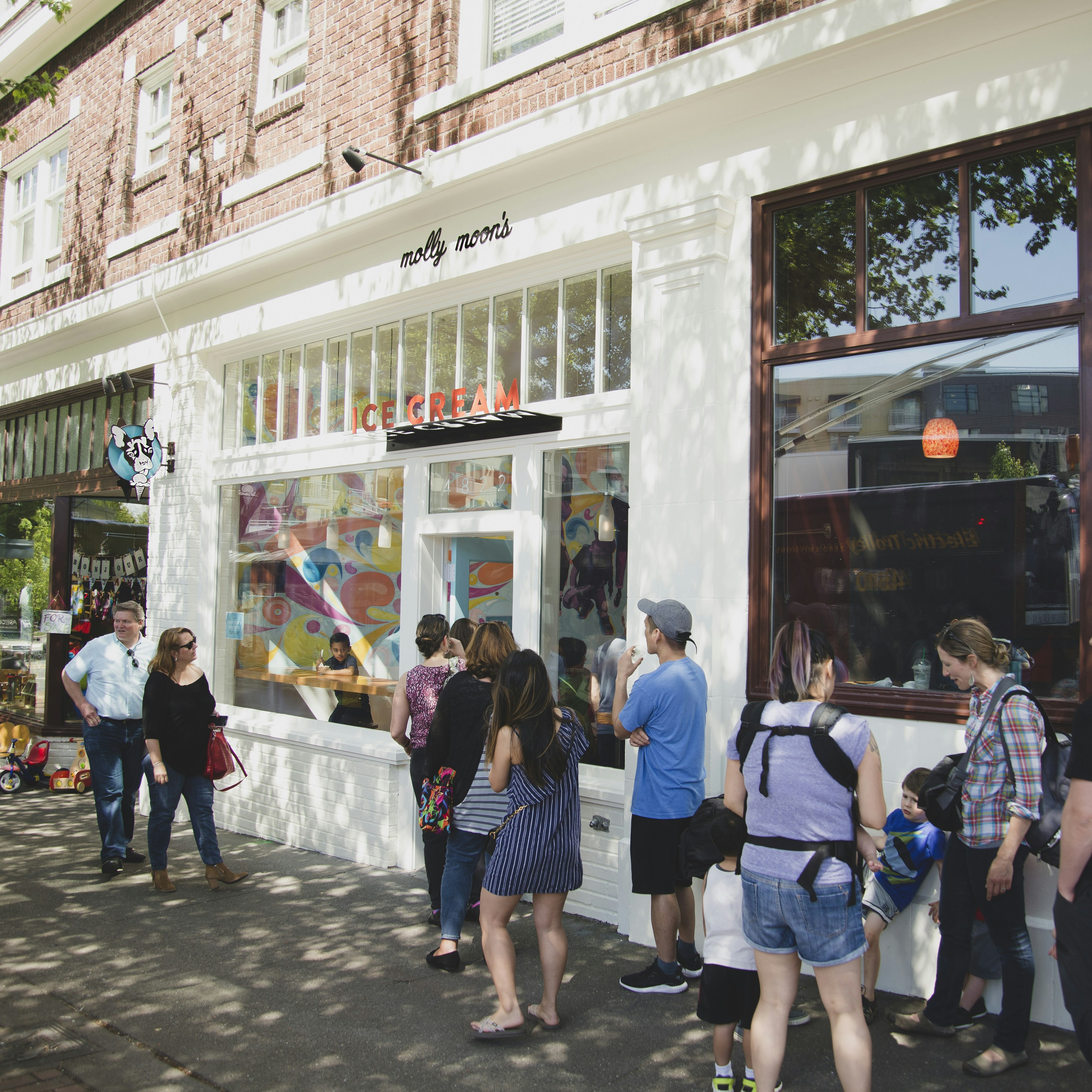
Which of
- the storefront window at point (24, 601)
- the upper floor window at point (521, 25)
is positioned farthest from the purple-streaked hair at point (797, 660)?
the storefront window at point (24, 601)

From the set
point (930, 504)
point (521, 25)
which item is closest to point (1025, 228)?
point (930, 504)

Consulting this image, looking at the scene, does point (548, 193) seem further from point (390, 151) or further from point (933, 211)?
point (933, 211)

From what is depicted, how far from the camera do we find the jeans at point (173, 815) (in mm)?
6688

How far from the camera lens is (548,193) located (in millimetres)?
6703

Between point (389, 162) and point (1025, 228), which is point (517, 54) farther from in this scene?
point (1025, 228)

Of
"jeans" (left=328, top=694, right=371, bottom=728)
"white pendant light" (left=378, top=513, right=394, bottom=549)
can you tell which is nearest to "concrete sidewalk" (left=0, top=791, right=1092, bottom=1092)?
"jeans" (left=328, top=694, right=371, bottom=728)

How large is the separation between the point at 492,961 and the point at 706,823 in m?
1.14

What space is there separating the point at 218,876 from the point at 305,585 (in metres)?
2.76

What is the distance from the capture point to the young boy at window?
26.7ft

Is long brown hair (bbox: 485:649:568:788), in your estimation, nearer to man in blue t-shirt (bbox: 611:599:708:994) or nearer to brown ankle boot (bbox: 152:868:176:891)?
man in blue t-shirt (bbox: 611:599:708:994)

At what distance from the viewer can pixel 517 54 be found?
7.19 meters

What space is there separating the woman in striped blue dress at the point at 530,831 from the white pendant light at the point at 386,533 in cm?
372

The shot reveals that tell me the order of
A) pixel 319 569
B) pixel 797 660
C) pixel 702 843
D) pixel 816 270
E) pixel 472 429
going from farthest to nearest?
pixel 319 569 → pixel 472 429 → pixel 816 270 → pixel 702 843 → pixel 797 660

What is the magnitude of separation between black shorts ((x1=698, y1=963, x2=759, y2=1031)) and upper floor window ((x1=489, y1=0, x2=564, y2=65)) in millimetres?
5963
